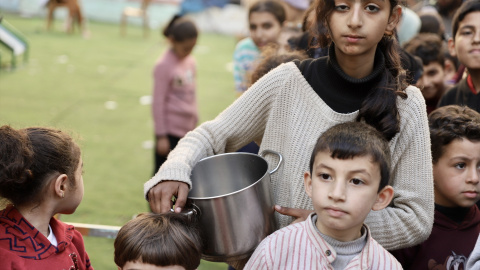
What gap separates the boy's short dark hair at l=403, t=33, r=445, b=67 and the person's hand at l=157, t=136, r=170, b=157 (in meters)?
1.88

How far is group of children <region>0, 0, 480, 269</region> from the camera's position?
5.61ft

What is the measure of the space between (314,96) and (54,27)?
11062 mm

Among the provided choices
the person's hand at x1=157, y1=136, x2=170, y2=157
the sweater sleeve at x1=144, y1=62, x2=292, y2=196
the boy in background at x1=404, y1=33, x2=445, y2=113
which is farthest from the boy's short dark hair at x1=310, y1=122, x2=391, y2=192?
the person's hand at x1=157, y1=136, x2=170, y2=157

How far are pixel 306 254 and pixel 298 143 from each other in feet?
1.18

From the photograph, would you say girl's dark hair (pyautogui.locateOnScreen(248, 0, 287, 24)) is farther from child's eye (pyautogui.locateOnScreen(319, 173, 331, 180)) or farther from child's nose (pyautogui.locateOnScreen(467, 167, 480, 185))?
child's eye (pyautogui.locateOnScreen(319, 173, 331, 180))

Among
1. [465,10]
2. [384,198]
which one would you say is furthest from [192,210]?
[465,10]

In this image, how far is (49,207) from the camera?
77.7 inches

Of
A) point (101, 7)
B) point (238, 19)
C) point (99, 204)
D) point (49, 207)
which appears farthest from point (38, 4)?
point (49, 207)

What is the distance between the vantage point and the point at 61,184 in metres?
1.97

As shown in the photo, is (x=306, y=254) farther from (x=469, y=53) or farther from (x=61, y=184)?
(x=469, y=53)

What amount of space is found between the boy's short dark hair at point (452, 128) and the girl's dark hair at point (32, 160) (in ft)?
4.35

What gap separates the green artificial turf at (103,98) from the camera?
4.82 metres

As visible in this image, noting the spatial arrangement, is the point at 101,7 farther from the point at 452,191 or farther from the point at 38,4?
the point at 452,191

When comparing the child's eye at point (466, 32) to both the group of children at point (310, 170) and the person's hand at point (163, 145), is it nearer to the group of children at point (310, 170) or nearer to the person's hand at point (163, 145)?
the group of children at point (310, 170)
